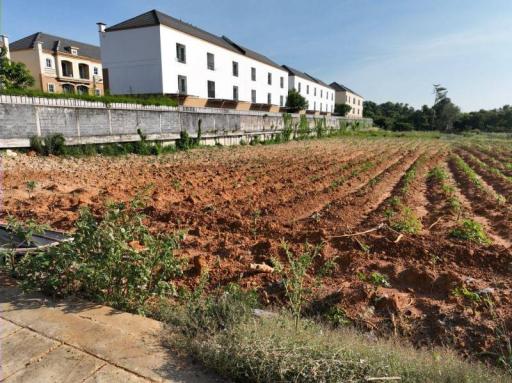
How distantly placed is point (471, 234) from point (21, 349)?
5.57 m

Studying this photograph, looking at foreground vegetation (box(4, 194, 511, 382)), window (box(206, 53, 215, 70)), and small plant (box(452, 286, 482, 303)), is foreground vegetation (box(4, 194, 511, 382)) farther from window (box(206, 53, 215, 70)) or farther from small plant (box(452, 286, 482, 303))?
window (box(206, 53, 215, 70))

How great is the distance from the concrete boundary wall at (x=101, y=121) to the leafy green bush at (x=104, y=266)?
9.09 meters

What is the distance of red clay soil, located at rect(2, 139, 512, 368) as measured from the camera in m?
3.12

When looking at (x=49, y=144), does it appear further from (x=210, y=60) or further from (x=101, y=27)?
(x=210, y=60)

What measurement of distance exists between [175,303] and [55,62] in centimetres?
4329

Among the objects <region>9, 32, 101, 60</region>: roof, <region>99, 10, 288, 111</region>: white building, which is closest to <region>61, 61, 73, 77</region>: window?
<region>9, 32, 101, 60</region>: roof

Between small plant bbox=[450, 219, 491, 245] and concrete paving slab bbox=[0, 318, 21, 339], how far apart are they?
5452mm

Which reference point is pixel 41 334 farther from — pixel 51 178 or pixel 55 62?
pixel 55 62

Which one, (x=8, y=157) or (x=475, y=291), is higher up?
(x=8, y=157)

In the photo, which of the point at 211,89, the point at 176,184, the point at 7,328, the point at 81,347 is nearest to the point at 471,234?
the point at 81,347

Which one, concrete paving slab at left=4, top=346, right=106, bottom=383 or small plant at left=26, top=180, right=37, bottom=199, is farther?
small plant at left=26, top=180, right=37, bottom=199

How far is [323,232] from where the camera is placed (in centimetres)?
504

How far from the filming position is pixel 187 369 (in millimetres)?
2043

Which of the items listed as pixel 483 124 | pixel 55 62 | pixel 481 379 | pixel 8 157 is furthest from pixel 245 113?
pixel 483 124
